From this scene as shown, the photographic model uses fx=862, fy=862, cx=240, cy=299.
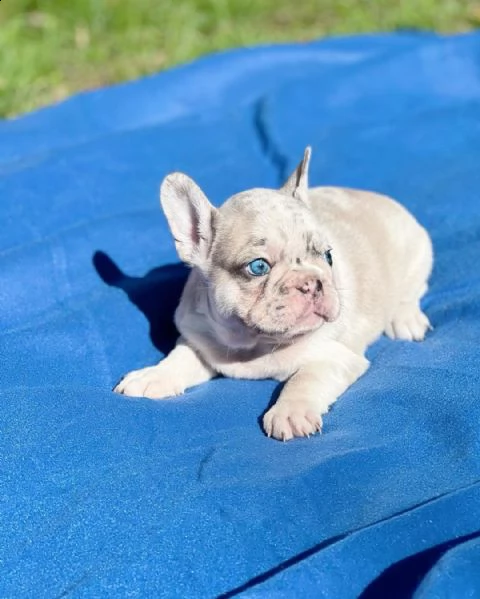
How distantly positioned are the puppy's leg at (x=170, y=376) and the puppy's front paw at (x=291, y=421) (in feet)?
1.99

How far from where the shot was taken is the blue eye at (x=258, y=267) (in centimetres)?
380

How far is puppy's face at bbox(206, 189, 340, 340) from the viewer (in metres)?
3.68

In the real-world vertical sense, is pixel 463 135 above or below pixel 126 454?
below

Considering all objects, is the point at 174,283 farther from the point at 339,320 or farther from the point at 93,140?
the point at 93,140

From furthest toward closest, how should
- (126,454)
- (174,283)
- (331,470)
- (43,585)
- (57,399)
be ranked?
1. (174,283)
2. (57,399)
3. (126,454)
4. (331,470)
5. (43,585)

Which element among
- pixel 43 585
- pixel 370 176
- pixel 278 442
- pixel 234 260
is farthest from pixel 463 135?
pixel 43 585

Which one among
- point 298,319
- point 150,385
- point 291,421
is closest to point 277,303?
point 298,319

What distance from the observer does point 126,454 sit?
11.2ft

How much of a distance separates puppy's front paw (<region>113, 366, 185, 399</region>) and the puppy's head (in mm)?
436

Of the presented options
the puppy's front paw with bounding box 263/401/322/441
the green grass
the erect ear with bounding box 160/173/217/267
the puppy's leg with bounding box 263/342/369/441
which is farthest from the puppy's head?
the green grass

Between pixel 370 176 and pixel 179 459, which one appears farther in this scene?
pixel 370 176

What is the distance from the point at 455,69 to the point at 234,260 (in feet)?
15.1

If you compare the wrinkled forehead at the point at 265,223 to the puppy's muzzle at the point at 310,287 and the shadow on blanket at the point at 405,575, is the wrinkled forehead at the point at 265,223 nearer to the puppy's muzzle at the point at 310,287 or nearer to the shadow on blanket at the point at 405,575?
the puppy's muzzle at the point at 310,287

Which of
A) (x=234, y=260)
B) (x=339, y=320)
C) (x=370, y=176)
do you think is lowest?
(x=370, y=176)
